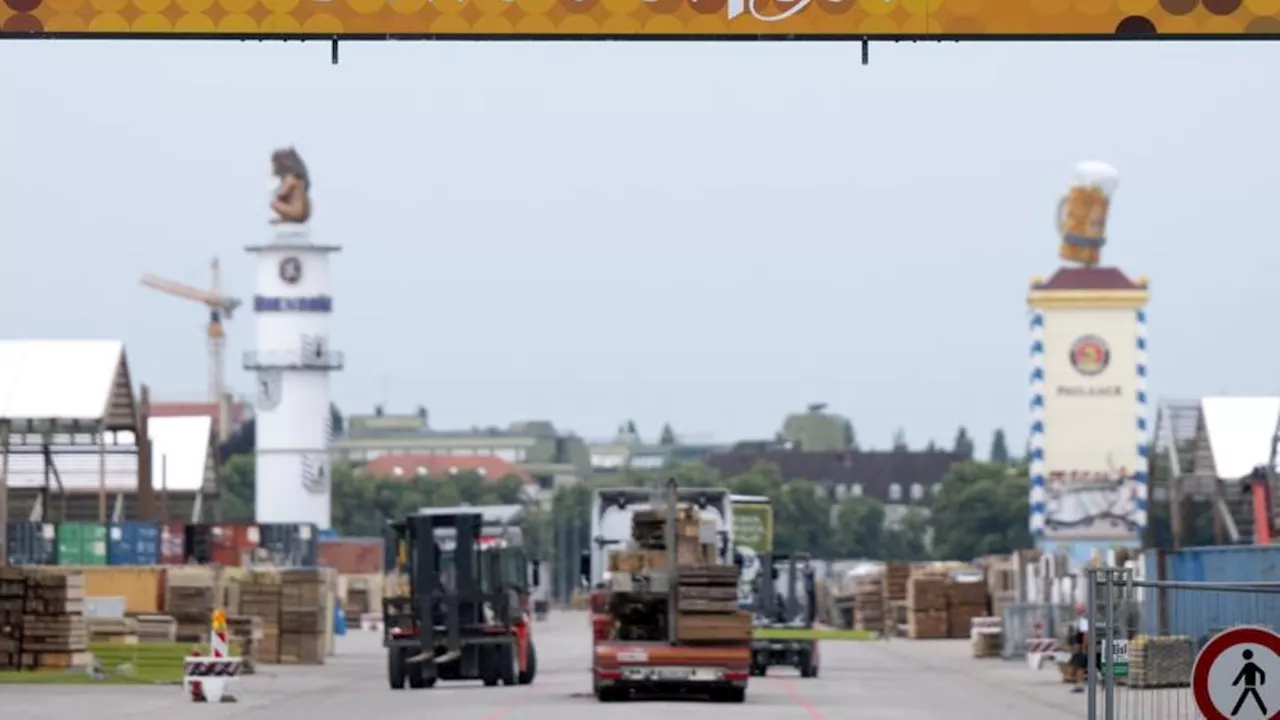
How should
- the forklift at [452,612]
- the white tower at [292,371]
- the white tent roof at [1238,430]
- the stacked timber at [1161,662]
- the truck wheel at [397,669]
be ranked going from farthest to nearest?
the white tower at [292,371] < the white tent roof at [1238,430] < the truck wheel at [397,669] < the forklift at [452,612] < the stacked timber at [1161,662]

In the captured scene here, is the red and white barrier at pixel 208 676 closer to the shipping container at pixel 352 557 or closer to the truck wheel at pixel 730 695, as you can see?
the truck wheel at pixel 730 695

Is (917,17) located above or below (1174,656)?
above

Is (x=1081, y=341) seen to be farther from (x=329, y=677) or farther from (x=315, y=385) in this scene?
(x=329, y=677)

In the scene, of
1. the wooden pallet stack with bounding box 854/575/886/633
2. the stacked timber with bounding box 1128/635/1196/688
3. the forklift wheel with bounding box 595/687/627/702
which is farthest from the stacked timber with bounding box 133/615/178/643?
the wooden pallet stack with bounding box 854/575/886/633

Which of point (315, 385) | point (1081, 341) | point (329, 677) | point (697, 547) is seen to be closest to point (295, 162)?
point (315, 385)

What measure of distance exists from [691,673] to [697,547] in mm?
2315

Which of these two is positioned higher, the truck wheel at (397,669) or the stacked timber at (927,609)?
the stacked timber at (927,609)

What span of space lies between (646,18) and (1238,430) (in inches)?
2840

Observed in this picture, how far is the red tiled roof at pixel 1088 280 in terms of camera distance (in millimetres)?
120500

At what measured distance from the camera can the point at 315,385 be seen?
144 meters

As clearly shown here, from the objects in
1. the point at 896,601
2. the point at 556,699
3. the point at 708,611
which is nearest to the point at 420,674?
the point at 556,699

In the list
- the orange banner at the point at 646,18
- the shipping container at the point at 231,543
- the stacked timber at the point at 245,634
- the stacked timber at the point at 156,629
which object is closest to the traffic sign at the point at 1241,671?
the orange banner at the point at 646,18

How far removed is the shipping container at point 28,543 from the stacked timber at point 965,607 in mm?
28797

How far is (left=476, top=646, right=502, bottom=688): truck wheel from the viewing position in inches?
1724
